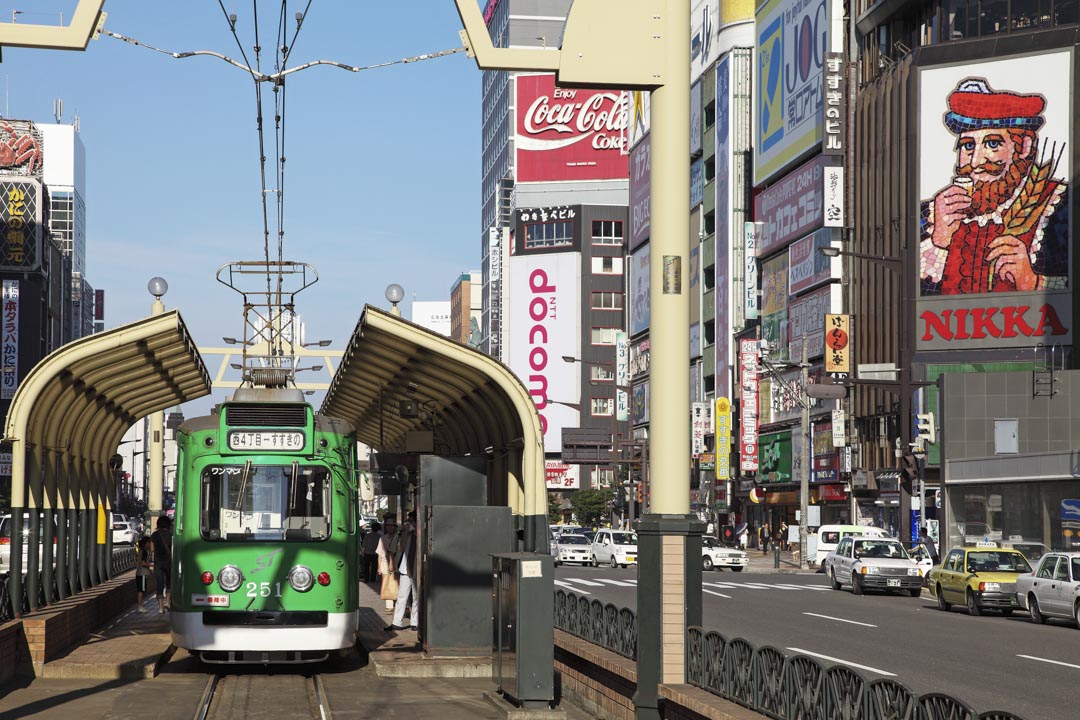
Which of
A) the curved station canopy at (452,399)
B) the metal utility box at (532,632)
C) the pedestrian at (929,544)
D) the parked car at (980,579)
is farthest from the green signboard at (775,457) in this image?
the metal utility box at (532,632)

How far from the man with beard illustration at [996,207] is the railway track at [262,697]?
177 ft

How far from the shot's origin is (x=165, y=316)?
18.1 metres

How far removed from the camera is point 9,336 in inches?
5069

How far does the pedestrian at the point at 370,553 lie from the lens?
3359cm

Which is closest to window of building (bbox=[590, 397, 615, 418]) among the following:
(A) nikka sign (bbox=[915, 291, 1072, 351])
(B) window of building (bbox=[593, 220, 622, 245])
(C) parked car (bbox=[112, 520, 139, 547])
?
(B) window of building (bbox=[593, 220, 622, 245])

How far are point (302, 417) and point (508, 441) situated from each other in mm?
2433

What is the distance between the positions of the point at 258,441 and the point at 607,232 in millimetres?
125323

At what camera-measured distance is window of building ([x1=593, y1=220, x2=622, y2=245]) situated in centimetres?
14262

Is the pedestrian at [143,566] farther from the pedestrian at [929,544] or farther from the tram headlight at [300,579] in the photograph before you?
the pedestrian at [929,544]

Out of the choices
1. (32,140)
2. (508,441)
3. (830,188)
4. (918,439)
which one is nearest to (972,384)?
(918,439)

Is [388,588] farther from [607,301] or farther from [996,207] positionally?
[607,301]

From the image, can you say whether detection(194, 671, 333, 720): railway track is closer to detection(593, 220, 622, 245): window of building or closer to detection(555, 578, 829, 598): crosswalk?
detection(555, 578, 829, 598): crosswalk

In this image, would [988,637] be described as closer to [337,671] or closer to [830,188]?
[337,671]

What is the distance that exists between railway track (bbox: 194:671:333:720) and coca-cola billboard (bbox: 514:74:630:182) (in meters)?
130
